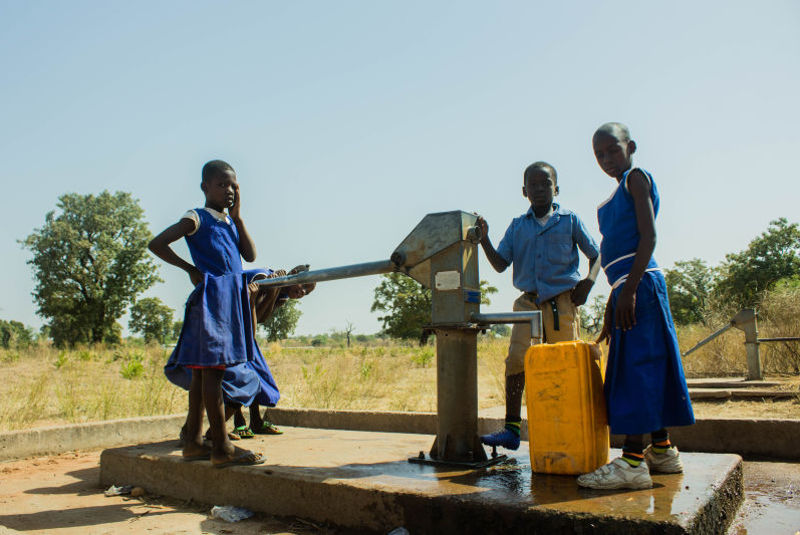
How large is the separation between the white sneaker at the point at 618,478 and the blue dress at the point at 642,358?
154 millimetres

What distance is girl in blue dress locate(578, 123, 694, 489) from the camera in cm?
237

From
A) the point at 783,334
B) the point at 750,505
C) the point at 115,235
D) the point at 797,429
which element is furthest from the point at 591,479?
the point at 115,235

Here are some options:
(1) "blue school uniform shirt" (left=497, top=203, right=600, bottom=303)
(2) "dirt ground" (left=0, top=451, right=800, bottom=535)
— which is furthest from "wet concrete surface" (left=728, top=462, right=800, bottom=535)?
(1) "blue school uniform shirt" (left=497, top=203, right=600, bottom=303)

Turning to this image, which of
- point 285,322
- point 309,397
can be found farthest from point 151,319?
point 309,397

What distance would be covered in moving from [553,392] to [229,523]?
5.27 feet

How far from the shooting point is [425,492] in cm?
234

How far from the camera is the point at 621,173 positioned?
2.72 m

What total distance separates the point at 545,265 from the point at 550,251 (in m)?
0.09

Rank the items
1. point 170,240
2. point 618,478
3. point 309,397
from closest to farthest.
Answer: point 618,478
point 170,240
point 309,397

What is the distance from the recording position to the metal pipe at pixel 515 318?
2.68m

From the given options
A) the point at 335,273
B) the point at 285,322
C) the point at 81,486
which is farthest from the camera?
the point at 285,322

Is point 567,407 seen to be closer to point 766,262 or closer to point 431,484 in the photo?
point 431,484

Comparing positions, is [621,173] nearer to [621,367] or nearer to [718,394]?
[621,367]

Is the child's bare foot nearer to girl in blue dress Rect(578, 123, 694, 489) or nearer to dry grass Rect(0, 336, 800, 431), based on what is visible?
girl in blue dress Rect(578, 123, 694, 489)
